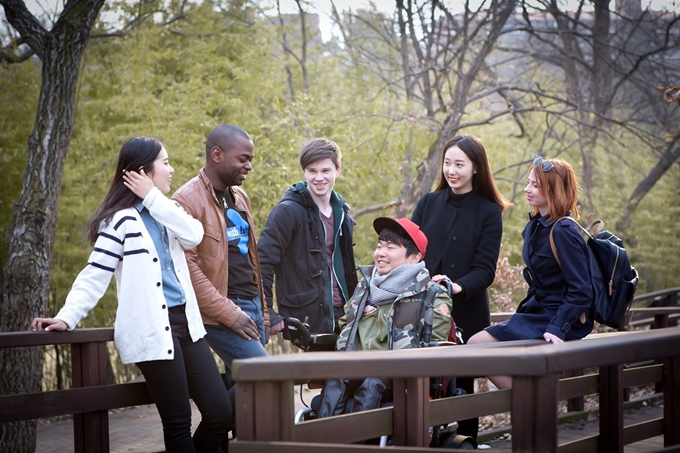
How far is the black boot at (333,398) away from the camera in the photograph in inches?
160

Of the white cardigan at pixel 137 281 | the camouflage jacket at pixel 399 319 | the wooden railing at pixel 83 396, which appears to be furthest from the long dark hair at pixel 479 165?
the wooden railing at pixel 83 396

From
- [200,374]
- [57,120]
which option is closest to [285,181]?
[57,120]

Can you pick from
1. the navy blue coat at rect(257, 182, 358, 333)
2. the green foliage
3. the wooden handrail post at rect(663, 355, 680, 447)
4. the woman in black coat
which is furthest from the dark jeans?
the green foliage

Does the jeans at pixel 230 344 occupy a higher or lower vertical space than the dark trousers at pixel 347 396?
higher

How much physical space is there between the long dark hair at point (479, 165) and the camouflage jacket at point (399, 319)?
3.11 feet

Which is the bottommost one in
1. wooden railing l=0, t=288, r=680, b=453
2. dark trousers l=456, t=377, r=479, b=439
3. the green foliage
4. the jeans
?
dark trousers l=456, t=377, r=479, b=439

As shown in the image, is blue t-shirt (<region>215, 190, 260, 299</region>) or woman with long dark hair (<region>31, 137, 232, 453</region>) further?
blue t-shirt (<region>215, 190, 260, 299</region>)

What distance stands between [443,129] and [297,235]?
845 cm

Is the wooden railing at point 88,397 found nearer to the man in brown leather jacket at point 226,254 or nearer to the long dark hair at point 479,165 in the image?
the man in brown leather jacket at point 226,254

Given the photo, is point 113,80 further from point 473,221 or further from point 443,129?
point 473,221

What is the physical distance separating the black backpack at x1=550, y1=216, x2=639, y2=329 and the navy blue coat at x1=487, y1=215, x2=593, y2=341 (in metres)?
0.05

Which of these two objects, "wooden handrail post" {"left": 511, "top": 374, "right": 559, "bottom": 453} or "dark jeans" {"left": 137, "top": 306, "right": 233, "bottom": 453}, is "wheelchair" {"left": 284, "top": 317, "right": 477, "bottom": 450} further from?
"wooden handrail post" {"left": 511, "top": 374, "right": 559, "bottom": 453}

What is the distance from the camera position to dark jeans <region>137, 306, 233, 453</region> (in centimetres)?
372

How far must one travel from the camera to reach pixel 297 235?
4.82 metres
